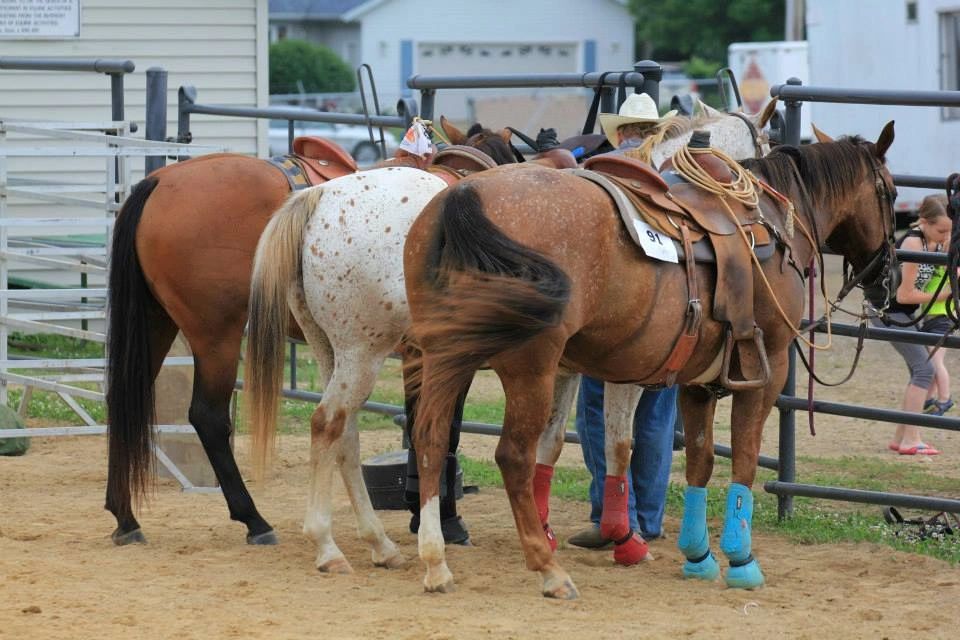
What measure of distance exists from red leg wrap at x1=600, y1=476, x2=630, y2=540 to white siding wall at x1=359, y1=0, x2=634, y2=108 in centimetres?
4076

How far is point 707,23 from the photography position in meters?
41.0

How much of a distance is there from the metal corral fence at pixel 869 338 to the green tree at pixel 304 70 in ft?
104

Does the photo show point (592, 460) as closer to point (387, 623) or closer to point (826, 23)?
point (387, 623)

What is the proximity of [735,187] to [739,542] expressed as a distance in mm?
1345

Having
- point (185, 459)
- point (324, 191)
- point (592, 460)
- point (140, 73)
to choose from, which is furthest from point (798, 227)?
point (140, 73)

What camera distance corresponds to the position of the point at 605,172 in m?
5.01

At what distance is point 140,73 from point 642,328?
33.0ft

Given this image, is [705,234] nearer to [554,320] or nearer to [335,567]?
[554,320]

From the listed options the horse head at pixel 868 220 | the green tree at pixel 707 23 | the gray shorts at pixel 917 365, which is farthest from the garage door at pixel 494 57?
the horse head at pixel 868 220

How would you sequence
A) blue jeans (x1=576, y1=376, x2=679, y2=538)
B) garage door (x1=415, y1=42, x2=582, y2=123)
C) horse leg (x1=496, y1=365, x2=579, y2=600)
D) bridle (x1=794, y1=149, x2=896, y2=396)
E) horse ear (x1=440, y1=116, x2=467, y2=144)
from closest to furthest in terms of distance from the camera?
horse leg (x1=496, y1=365, x2=579, y2=600) → bridle (x1=794, y1=149, x2=896, y2=396) → blue jeans (x1=576, y1=376, x2=679, y2=538) → horse ear (x1=440, y1=116, x2=467, y2=144) → garage door (x1=415, y1=42, x2=582, y2=123)

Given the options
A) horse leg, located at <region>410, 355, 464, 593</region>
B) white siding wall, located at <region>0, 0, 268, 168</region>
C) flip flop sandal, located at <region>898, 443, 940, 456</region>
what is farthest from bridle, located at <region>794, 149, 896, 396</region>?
white siding wall, located at <region>0, 0, 268, 168</region>

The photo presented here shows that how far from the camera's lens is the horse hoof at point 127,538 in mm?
5703

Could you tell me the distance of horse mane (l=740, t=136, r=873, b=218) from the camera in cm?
536

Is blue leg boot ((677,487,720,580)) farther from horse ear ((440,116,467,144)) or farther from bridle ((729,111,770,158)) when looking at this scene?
horse ear ((440,116,467,144))
